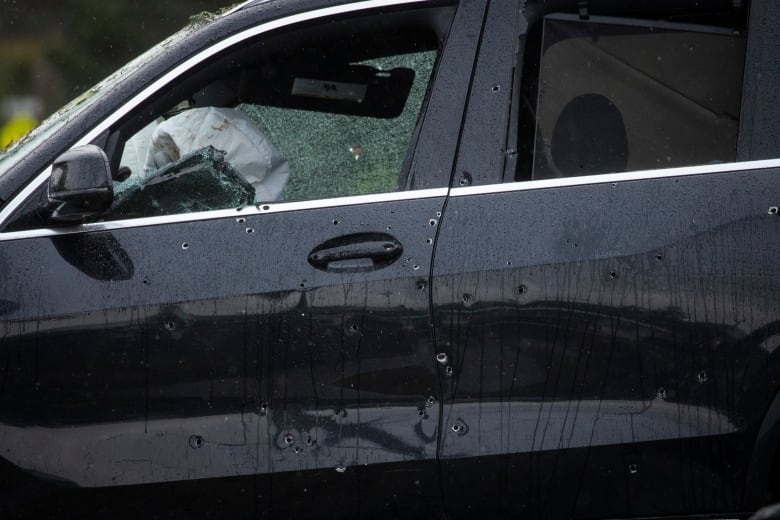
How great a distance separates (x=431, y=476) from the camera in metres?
3.17

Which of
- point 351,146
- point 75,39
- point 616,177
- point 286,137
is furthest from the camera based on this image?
point 75,39

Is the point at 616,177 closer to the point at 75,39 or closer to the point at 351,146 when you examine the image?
the point at 351,146

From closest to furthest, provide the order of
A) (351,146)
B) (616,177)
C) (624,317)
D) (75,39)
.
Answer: (624,317) → (616,177) → (351,146) → (75,39)

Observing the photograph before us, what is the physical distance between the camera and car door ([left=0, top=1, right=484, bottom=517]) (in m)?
3.15

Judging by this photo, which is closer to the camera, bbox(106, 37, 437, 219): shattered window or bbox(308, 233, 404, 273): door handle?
bbox(308, 233, 404, 273): door handle

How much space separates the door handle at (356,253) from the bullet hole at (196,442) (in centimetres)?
56

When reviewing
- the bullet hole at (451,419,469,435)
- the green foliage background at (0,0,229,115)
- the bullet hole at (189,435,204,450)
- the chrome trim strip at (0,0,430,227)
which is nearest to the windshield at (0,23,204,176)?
the chrome trim strip at (0,0,430,227)

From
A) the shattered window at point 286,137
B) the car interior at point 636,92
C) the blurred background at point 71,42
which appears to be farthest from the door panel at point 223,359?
the blurred background at point 71,42

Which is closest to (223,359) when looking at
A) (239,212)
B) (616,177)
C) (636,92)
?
(239,212)

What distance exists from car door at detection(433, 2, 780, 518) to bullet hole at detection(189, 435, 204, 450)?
25.6 inches

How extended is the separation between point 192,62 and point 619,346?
143cm

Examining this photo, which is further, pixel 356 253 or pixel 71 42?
pixel 71 42

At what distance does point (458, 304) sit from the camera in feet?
10.3

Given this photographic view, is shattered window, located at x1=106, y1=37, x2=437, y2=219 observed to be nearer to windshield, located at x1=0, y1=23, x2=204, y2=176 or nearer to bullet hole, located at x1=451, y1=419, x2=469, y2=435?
windshield, located at x1=0, y1=23, x2=204, y2=176
